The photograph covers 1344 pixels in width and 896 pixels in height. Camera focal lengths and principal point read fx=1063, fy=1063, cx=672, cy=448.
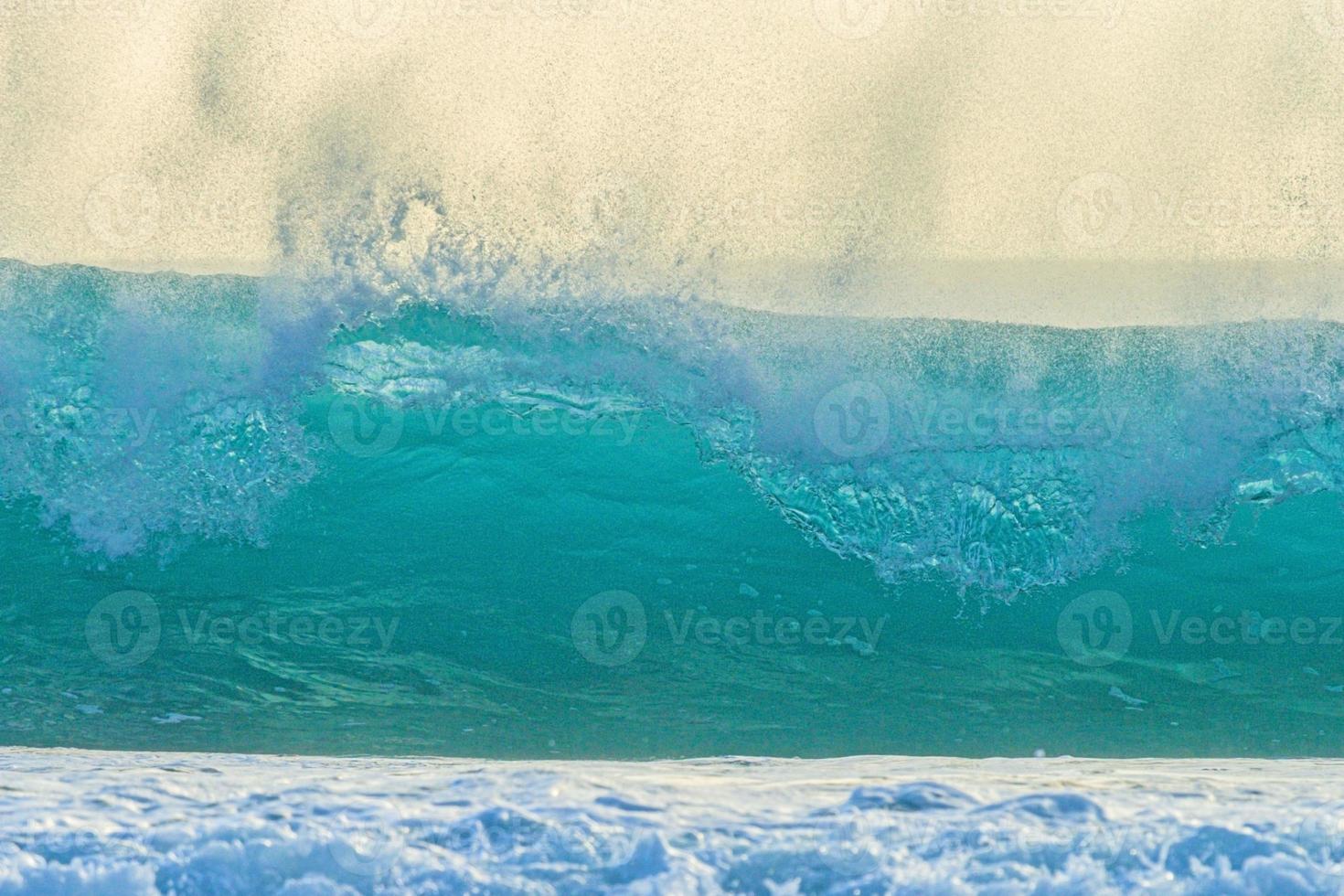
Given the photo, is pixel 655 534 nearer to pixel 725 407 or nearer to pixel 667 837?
pixel 725 407

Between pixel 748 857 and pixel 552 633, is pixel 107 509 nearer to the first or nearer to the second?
pixel 552 633

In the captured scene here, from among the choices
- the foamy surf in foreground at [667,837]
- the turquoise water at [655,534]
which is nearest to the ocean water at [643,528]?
the turquoise water at [655,534]

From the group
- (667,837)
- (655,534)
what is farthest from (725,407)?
(667,837)

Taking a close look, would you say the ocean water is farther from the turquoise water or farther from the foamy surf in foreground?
the foamy surf in foreground

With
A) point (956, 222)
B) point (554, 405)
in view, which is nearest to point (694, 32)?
point (956, 222)

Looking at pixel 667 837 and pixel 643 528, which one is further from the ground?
pixel 643 528

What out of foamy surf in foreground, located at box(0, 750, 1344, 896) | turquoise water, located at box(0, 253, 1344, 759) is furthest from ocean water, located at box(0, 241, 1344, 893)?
foamy surf in foreground, located at box(0, 750, 1344, 896)
